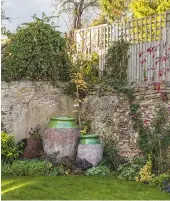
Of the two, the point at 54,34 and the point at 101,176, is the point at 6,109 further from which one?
the point at 101,176

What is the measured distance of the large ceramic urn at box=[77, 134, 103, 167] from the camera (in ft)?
25.2

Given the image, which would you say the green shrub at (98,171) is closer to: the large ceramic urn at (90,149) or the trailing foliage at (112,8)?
the large ceramic urn at (90,149)

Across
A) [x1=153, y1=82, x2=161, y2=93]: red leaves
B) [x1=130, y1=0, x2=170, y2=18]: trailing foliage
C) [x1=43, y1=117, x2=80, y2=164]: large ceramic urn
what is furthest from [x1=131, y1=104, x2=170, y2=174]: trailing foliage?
[x1=130, y1=0, x2=170, y2=18]: trailing foliage

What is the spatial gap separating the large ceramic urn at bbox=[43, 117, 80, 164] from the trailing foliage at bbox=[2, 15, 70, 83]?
1.29m

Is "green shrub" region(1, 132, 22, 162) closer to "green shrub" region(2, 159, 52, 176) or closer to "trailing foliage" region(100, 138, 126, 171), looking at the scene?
"green shrub" region(2, 159, 52, 176)

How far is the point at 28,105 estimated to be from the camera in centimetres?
887

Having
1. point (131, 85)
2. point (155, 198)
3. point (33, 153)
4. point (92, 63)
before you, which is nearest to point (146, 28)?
point (92, 63)

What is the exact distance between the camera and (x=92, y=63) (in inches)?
458

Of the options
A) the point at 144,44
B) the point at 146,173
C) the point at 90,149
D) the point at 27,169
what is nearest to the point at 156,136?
the point at 146,173

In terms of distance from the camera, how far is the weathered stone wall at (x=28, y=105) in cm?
870

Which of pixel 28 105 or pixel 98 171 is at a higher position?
pixel 28 105

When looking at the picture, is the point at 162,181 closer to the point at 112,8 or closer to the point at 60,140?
the point at 60,140

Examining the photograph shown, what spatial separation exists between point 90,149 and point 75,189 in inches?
61.7

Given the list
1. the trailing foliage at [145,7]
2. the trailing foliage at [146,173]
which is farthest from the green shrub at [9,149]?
the trailing foliage at [145,7]
